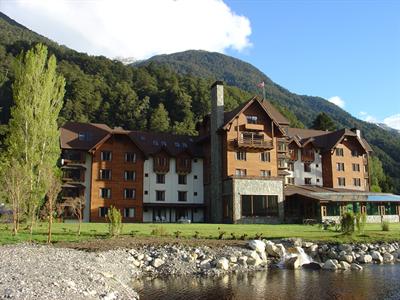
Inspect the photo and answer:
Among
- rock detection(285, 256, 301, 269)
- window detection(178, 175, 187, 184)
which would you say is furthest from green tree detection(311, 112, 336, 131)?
rock detection(285, 256, 301, 269)

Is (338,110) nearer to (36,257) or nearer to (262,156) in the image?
(262,156)

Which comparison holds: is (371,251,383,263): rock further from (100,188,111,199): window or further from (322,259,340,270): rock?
(100,188,111,199): window

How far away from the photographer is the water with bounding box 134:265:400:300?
16234 mm

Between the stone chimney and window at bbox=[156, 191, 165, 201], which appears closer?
the stone chimney

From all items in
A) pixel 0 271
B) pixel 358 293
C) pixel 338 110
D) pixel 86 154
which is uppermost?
pixel 338 110

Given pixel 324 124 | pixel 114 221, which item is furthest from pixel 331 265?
pixel 324 124

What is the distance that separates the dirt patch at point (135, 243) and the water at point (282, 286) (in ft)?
12.5

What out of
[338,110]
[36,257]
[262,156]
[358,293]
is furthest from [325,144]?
[338,110]

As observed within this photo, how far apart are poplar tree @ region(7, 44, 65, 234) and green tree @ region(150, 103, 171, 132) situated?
40.8 m

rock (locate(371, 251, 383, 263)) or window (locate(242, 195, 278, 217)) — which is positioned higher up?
window (locate(242, 195, 278, 217))

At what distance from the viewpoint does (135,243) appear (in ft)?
76.0

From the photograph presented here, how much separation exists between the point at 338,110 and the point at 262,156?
131m

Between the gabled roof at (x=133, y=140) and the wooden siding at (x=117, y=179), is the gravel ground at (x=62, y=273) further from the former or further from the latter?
the gabled roof at (x=133, y=140)

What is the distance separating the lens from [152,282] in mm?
18562
